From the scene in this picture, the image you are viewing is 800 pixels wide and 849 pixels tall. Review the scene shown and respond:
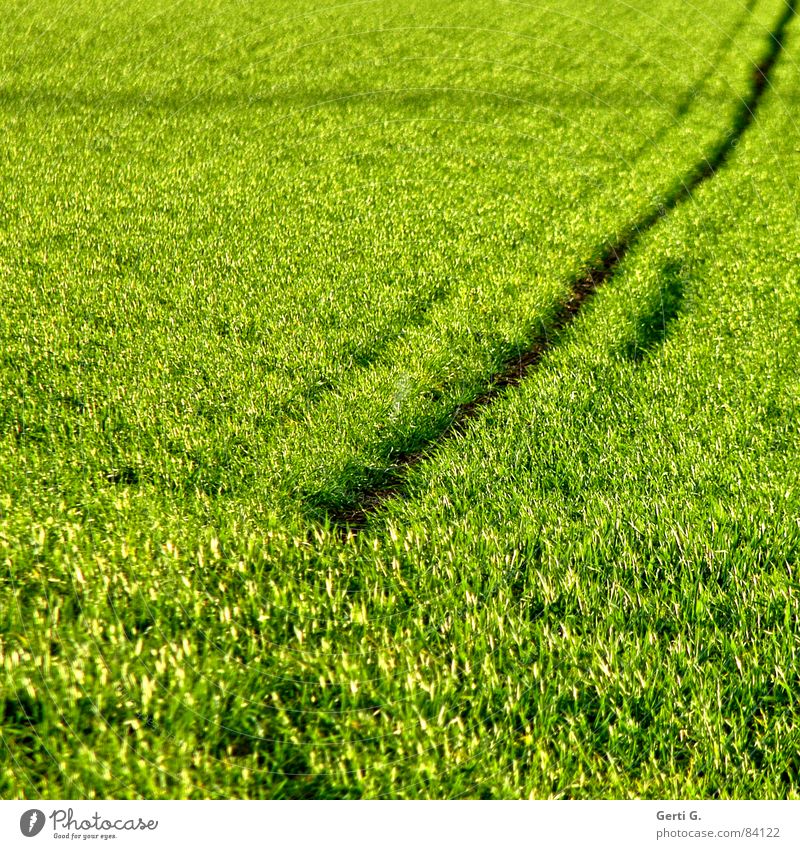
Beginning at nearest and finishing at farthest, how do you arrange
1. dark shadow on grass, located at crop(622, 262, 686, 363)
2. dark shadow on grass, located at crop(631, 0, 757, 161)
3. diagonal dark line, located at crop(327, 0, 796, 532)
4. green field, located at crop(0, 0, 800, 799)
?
green field, located at crop(0, 0, 800, 799) → diagonal dark line, located at crop(327, 0, 796, 532) → dark shadow on grass, located at crop(622, 262, 686, 363) → dark shadow on grass, located at crop(631, 0, 757, 161)

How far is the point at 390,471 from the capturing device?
552cm

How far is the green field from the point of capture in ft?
10.3

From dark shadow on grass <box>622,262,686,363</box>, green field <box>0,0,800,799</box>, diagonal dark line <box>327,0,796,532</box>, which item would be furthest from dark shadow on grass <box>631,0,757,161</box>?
dark shadow on grass <box>622,262,686,363</box>

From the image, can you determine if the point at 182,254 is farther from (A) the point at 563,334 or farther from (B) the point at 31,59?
(B) the point at 31,59

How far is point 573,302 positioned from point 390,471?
4.25 metres

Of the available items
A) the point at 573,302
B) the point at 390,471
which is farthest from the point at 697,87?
the point at 390,471

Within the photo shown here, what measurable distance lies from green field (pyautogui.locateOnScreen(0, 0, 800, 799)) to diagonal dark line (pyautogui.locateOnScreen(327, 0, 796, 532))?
0.04 metres

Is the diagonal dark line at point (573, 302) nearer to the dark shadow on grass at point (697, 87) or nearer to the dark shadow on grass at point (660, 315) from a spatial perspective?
the dark shadow on grass at point (660, 315)

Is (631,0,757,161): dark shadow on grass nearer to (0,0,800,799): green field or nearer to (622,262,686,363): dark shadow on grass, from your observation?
(0,0,800,799): green field

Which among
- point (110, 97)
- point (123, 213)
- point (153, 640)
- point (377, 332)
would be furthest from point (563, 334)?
point (110, 97)

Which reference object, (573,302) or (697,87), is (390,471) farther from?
(697,87)

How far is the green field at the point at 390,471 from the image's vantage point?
3.14m

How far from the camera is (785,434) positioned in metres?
5.48

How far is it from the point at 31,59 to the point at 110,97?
3.89 meters
